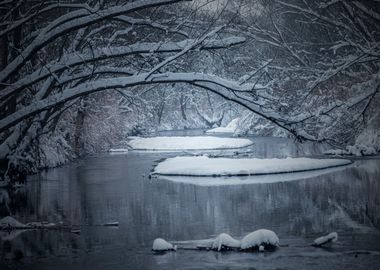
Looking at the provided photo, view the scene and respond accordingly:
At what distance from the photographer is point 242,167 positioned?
28.6 metres

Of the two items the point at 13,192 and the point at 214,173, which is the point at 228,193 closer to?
the point at 214,173

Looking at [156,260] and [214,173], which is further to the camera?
[214,173]

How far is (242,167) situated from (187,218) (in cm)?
1243

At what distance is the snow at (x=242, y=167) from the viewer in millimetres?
27781

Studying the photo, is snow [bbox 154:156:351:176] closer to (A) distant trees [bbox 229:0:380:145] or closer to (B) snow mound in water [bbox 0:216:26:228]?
(A) distant trees [bbox 229:0:380:145]

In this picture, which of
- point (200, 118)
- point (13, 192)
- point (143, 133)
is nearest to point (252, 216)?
point (13, 192)

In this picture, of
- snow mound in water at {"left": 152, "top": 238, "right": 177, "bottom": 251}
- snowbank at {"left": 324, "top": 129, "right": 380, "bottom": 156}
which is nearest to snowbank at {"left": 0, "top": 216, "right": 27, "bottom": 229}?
snow mound in water at {"left": 152, "top": 238, "right": 177, "bottom": 251}

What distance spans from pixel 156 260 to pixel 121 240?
2.34 m

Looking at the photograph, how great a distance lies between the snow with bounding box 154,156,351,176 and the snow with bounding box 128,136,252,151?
1647 cm

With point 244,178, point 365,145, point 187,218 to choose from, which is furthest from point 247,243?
point 365,145

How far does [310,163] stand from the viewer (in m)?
29.5

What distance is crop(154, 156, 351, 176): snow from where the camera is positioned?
2778cm

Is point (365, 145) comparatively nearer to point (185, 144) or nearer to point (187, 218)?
point (185, 144)

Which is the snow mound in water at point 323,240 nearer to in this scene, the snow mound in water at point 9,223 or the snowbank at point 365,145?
the snow mound in water at point 9,223
